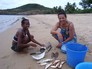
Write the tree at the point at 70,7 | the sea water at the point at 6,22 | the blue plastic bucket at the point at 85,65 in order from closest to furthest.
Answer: the blue plastic bucket at the point at 85,65 < the sea water at the point at 6,22 < the tree at the point at 70,7

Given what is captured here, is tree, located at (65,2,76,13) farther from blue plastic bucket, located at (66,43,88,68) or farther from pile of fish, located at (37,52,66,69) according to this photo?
blue plastic bucket, located at (66,43,88,68)

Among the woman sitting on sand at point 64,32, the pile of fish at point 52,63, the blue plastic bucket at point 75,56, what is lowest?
the pile of fish at point 52,63

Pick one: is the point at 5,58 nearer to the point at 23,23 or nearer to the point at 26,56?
the point at 26,56

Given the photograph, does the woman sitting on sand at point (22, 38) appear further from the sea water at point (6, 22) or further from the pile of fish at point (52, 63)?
the sea water at point (6, 22)

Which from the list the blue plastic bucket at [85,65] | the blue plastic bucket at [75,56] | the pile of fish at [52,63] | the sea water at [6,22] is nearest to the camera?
the blue plastic bucket at [85,65]

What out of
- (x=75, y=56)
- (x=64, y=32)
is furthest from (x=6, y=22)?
(x=75, y=56)

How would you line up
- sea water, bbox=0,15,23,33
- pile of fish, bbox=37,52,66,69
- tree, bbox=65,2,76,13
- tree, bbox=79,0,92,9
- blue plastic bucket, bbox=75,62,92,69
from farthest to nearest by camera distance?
tree, bbox=65,2,76,13 → tree, bbox=79,0,92,9 → sea water, bbox=0,15,23,33 → pile of fish, bbox=37,52,66,69 → blue plastic bucket, bbox=75,62,92,69

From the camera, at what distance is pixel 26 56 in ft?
13.2

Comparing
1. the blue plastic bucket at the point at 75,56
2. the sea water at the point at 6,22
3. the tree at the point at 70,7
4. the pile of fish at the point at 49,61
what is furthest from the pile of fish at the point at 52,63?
the tree at the point at 70,7

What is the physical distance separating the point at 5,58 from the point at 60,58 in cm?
142

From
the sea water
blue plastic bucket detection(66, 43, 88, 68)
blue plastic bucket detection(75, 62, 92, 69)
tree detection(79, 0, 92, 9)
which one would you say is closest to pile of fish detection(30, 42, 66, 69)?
blue plastic bucket detection(66, 43, 88, 68)

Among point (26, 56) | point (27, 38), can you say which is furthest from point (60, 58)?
point (27, 38)

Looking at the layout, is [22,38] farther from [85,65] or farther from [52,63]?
[85,65]

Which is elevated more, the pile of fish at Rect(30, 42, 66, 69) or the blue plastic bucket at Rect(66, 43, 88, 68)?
the blue plastic bucket at Rect(66, 43, 88, 68)
